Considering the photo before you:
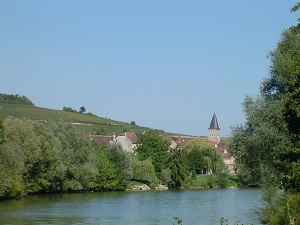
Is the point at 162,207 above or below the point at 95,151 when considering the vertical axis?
below

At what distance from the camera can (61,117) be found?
11575 cm

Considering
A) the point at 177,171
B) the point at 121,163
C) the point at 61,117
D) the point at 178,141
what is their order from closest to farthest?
the point at 121,163 < the point at 177,171 < the point at 61,117 < the point at 178,141

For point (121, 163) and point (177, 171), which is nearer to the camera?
point (121, 163)

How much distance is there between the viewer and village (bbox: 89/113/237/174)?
92.3 metres

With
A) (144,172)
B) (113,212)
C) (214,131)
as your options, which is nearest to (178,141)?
(214,131)

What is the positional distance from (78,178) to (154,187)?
16.1 m

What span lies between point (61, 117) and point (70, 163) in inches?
2418

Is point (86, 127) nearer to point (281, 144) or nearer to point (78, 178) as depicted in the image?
point (78, 178)

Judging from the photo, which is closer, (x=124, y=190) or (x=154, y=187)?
(x=124, y=190)

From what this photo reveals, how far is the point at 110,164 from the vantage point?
2501 inches

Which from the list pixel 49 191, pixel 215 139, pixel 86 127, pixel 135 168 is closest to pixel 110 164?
pixel 135 168

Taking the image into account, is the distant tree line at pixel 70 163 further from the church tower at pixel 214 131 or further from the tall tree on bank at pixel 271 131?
the church tower at pixel 214 131

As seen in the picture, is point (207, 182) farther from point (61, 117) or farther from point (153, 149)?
Answer: point (61, 117)

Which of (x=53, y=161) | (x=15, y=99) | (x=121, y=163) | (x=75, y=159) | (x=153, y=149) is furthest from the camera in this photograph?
→ (x=15, y=99)
